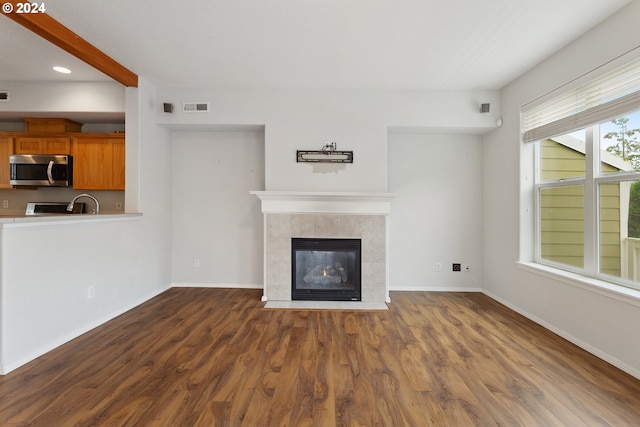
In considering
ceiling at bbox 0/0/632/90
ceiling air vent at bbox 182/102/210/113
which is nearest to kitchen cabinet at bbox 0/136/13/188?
ceiling at bbox 0/0/632/90

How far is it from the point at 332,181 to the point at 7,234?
10.1 feet

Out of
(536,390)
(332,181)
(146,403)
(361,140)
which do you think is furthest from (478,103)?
(146,403)

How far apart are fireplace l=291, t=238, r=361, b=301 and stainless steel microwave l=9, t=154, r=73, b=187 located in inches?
136

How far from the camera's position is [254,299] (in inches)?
148

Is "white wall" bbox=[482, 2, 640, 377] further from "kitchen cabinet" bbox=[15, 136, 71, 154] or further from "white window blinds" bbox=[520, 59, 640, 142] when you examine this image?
"kitchen cabinet" bbox=[15, 136, 71, 154]

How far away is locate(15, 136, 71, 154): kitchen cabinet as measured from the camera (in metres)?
4.10

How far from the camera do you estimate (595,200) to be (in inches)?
101

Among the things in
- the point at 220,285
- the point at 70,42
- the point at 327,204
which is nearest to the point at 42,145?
the point at 70,42

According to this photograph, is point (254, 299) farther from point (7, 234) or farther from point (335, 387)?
point (7, 234)

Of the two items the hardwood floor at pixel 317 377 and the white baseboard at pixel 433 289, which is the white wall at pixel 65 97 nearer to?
the hardwood floor at pixel 317 377

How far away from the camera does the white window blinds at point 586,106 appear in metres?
2.21

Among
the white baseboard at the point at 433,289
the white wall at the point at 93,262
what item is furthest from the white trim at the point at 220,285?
the white baseboard at the point at 433,289

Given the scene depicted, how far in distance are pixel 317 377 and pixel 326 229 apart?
78.3 inches

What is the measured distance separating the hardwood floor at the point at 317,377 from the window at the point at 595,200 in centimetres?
79
